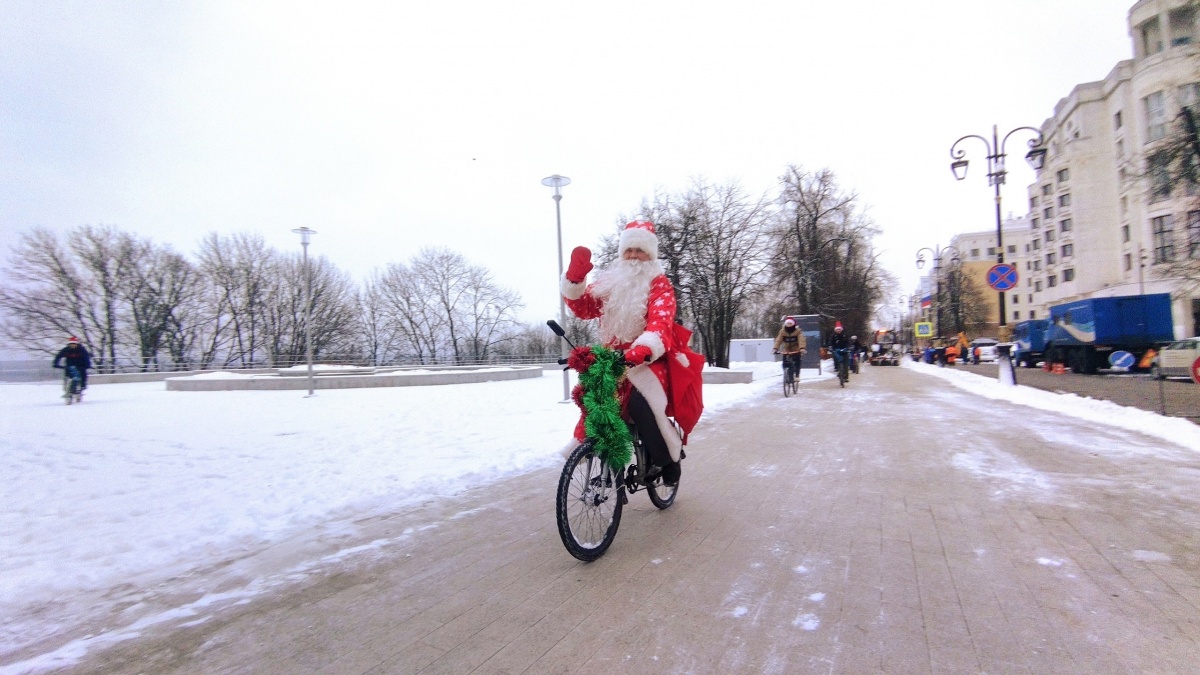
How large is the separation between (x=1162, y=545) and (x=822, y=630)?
252cm

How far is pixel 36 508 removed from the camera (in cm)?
461

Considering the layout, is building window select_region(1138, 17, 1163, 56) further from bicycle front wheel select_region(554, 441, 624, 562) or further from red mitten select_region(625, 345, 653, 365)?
bicycle front wheel select_region(554, 441, 624, 562)

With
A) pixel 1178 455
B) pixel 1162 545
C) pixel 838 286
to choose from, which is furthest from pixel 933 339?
pixel 1162 545

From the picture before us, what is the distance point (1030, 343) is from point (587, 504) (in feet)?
120

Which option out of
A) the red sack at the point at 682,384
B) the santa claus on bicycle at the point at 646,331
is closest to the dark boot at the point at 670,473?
the santa claus on bicycle at the point at 646,331

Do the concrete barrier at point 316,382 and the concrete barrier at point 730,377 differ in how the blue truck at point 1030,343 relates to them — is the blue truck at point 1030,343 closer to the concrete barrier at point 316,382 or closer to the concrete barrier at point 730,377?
the concrete barrier at point 730,377

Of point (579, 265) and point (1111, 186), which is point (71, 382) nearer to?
point (579, 265)

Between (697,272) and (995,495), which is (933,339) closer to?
(697,272)

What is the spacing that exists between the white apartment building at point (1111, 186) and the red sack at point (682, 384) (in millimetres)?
40651

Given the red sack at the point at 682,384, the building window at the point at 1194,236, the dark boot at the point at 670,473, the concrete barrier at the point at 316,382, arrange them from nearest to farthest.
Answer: the red sack at the point at 682,384
the dark boot at the point at 670,473
the building window at the point at 1194,236
the concrete barrier at the point at 316,382

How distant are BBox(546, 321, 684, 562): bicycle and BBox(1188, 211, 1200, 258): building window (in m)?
18.0

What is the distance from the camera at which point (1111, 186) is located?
48.4 metres

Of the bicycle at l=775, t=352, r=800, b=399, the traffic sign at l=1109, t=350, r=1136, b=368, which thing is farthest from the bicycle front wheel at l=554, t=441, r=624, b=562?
the traffic sign at l=1109, t=350, r=1136, b=368

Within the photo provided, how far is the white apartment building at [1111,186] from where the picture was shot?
123ft
